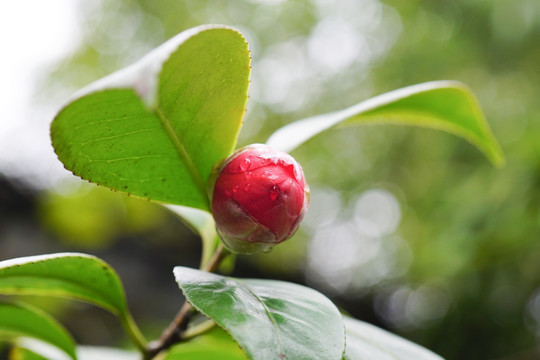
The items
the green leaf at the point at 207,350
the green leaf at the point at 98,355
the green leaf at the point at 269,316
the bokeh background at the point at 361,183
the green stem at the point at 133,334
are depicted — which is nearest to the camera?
the green leaf at the point at 269,316

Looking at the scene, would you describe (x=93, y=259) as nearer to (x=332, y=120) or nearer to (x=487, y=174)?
(x=332, y=120)

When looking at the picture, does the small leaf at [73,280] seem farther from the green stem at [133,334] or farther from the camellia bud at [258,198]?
the camellia bud at [258,198]

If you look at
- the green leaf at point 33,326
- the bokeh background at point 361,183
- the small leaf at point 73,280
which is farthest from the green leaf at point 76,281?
the bokeh background at point 361,183

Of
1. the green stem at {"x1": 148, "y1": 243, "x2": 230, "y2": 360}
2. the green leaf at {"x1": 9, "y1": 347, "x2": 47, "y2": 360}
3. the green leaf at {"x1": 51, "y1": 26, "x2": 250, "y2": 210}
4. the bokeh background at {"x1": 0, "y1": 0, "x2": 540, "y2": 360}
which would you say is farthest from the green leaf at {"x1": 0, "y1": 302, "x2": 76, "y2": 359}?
the bokeh background at {"x1": 0, "y1": 0, "x2": 540, "y2": 360}

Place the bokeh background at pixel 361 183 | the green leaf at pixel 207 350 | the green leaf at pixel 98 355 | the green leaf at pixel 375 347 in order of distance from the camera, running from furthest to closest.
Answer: the bokeh background at pixel 361 183
the green leaf at pixel 98 355
the green leaf at pixel 207 350
the green leaf at pixel 375 347

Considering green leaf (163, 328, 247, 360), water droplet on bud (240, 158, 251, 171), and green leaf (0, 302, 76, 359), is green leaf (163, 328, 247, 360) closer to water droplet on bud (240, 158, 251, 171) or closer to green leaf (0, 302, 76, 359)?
green leaf (0, 302, 76, 359)

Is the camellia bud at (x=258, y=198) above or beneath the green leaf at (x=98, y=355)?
above

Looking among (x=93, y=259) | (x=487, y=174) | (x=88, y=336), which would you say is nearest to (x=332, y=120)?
(x=93, y=259)
